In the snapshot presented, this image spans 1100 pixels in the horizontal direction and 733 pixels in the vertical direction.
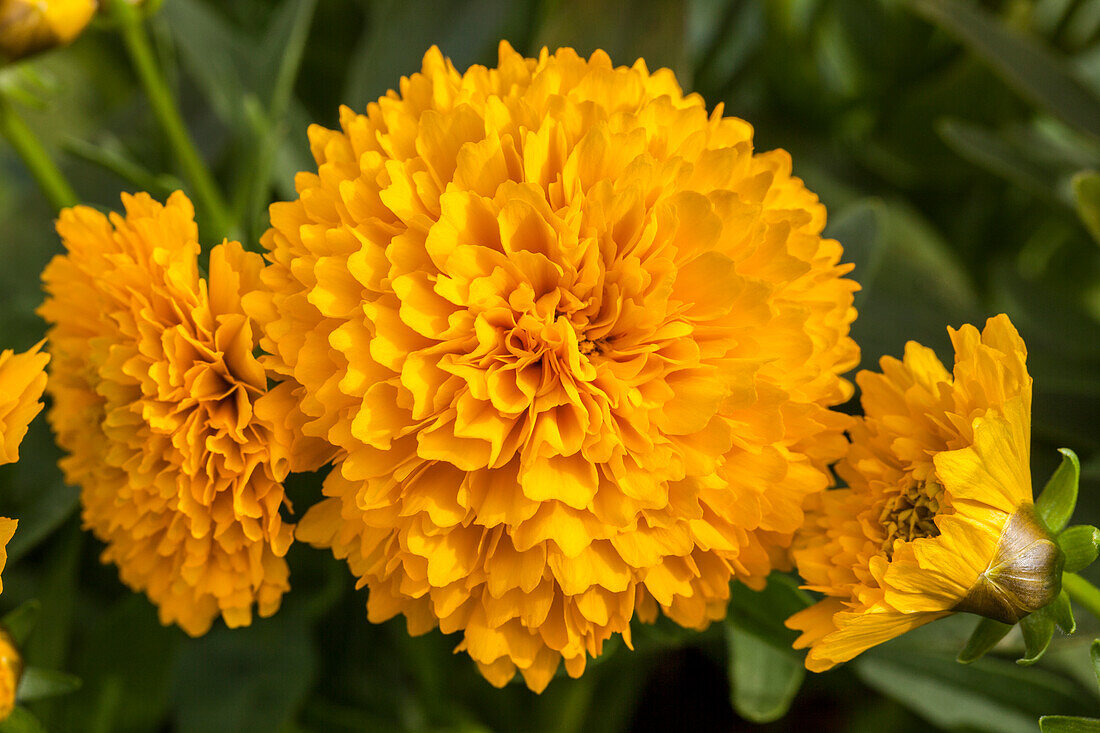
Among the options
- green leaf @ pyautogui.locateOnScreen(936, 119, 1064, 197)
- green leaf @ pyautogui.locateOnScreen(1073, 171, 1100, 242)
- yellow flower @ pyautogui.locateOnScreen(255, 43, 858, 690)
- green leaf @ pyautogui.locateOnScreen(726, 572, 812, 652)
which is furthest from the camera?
green leaf @ pyautogui.locateOnScreen(936, 119, 1064, 197)

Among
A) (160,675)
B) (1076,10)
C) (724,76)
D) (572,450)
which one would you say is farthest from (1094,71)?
(160,675)

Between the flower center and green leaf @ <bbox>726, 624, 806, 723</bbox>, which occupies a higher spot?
the flower center

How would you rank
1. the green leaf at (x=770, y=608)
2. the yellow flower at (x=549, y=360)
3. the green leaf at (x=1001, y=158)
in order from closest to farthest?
the yellow flower at (x=549, y=360) → the green leaf at (x=770, y=608) → the green leaf at (x=1001, y=158)

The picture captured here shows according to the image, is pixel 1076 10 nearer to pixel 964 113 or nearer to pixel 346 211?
pixel 964 113

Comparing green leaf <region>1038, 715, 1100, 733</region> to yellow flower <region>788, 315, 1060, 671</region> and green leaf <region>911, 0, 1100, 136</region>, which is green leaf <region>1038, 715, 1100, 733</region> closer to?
yellow flower <region>788, 315, 1060, 671</region>

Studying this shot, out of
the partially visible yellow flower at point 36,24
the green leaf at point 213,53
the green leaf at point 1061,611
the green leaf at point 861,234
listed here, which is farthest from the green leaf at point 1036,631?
the green leaf at point 213,53

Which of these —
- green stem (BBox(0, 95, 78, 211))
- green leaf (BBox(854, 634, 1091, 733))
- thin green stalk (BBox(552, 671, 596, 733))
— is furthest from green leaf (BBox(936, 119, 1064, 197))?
green stem (BBox(0, 95, 78, 211))

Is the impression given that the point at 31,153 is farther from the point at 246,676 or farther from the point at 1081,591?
the point at 1081,591

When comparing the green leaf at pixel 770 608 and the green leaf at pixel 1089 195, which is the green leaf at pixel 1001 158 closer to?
the green leaf at pixel 1089 195
